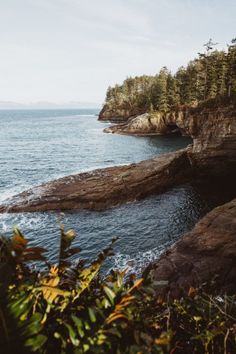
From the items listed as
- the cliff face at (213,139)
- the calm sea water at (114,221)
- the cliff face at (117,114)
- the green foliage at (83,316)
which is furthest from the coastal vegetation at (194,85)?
the green foliage at (83,316)

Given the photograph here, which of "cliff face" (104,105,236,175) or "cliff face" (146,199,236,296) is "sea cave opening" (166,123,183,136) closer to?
"cliff face" (104,105,236,175)

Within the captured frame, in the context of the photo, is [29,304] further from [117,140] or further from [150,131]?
[150,131]

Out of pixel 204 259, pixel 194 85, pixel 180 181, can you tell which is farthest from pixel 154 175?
pixel 194 85

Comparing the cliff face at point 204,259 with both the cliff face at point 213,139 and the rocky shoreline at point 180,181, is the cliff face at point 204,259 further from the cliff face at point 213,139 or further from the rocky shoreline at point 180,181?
the cliff face at point 213,139

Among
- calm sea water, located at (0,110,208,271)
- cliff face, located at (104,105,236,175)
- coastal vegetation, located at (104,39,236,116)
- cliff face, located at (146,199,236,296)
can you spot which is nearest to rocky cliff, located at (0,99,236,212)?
cliff face, located at (104,105,236,175)

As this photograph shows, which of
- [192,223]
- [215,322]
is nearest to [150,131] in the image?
[192,223]

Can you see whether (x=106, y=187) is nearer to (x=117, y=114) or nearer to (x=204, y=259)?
(x=204, y=259)

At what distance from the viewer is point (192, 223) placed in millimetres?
21453

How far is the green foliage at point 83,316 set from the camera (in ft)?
7.81

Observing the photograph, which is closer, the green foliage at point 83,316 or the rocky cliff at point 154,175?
the green foliage at point 83,316

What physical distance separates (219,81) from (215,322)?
6685 cm

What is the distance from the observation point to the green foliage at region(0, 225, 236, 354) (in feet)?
7.81

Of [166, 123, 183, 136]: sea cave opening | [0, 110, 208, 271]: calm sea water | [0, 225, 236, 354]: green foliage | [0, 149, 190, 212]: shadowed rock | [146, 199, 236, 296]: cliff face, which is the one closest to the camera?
[0, 225, 236, 354]: green foliage

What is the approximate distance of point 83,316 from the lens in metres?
2.93
